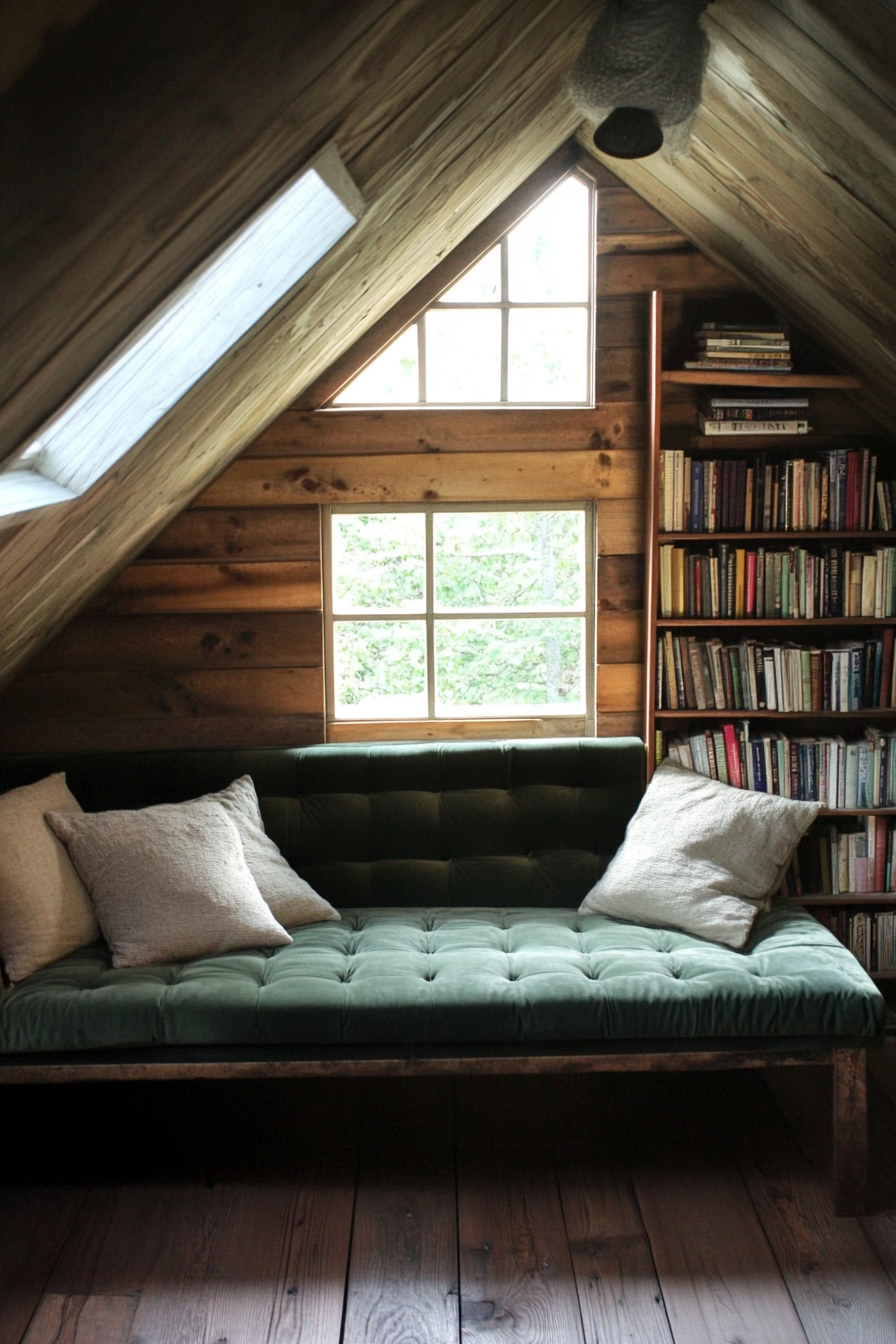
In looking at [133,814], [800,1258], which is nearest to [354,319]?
[133,814]

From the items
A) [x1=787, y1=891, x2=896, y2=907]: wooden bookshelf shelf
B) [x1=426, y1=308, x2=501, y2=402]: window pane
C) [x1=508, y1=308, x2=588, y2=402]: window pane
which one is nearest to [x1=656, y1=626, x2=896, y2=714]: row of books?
[x1=787, y1=891, x2=896, y2=907]: wooden bookshelf shelf

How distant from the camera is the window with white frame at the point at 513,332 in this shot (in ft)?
11.1

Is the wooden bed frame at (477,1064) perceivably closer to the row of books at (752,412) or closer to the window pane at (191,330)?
the window pane at (191,330)

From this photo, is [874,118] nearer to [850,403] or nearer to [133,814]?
[850,403]

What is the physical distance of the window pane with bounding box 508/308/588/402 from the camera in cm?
344

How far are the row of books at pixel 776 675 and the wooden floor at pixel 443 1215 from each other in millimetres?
1026

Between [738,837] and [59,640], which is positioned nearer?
[738,837]

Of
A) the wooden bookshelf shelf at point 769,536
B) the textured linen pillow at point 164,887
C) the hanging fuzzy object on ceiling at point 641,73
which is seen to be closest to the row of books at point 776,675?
the wooden bookshelf shelf at point 769,536

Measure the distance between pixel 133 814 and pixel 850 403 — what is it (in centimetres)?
240

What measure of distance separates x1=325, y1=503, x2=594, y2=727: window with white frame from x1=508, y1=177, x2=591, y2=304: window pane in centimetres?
65

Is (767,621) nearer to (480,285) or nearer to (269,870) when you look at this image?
(480,285)

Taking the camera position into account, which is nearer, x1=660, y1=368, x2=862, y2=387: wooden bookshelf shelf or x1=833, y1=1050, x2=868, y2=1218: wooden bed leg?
A: x1=833, y1=1050, x2=868, y2=1218: wooden bed leg

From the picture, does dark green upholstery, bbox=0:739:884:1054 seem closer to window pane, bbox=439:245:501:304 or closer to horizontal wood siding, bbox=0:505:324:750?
horizontal wood siding, bbox=0:505:324:750

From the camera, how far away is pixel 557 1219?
2.46 meters
